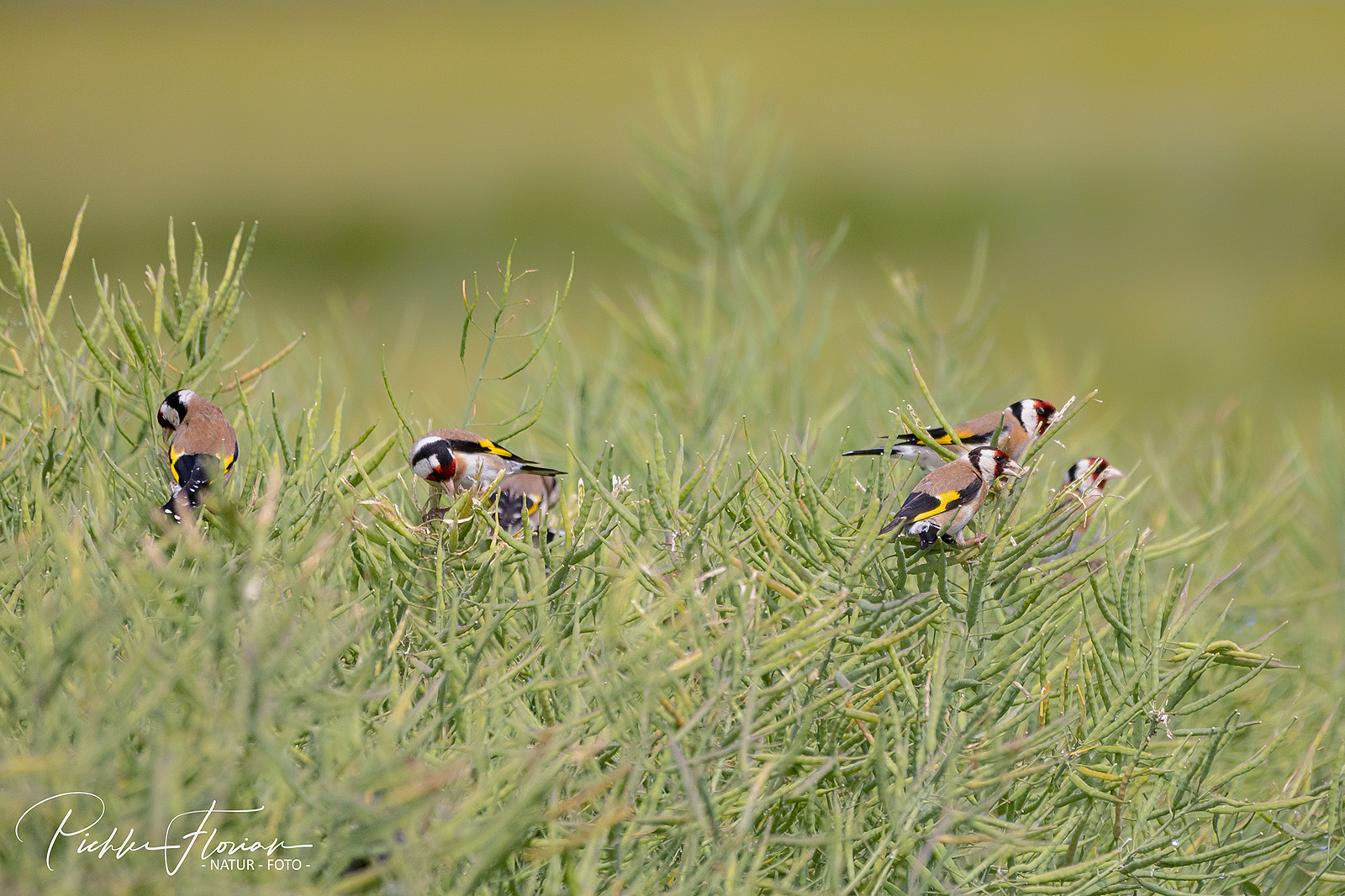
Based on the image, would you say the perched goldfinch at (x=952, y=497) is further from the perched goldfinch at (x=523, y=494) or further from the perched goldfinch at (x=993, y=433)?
the perched goldfinch at (x=523, y=494)

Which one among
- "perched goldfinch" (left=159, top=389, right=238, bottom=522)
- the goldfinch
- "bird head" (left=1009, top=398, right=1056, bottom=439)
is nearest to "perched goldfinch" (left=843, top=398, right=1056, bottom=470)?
"bird head" (left=1009, top=398, right=1056, bottom=439)

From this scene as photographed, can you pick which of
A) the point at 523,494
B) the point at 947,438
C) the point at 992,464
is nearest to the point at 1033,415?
the point at 947,438

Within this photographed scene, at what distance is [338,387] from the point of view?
956 millimetres

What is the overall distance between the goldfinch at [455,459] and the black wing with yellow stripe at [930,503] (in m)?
0.14

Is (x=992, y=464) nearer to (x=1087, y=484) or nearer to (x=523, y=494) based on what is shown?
(x=1087, y=484)

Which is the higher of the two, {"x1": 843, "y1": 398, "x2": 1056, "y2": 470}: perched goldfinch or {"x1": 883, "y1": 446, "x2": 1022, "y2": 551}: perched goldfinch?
{"x1": 883, "y1": 446, "x2": 1022, "y2": 551}: perched goldfinch

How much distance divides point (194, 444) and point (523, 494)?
19 centimetres

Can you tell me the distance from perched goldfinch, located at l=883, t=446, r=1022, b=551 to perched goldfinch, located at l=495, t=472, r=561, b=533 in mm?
222

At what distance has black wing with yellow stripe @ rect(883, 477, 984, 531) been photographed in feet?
1.45

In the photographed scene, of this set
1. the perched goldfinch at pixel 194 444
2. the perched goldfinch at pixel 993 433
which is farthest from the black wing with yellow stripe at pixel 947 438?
the perched goldfinch at pixel 194 444

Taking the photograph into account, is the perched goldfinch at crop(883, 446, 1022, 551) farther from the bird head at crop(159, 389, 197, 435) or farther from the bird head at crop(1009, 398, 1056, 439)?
the bird head at crop(159, 389, 197, 435)

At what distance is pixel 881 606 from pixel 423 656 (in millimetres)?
162

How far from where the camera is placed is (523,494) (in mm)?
644

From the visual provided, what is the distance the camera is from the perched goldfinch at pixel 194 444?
450mm
